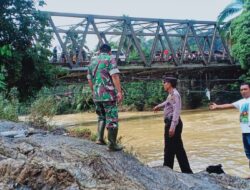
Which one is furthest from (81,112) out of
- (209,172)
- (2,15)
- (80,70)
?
(209,172)

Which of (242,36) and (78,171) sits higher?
(242,36)

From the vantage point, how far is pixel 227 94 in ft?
90.5

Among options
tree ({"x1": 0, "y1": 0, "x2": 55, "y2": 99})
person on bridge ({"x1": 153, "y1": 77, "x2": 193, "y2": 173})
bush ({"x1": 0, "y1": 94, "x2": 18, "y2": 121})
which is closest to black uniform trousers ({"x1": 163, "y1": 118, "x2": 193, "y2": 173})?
person on bridge ({"x1": 153, "y1": 77, "x2": 193, "y2": 173})

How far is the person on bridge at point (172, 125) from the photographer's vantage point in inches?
187

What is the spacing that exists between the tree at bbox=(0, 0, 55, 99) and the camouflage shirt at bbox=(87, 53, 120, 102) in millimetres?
7166

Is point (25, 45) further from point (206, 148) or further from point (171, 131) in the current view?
point (171, 131)

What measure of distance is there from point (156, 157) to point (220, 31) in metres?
19.2

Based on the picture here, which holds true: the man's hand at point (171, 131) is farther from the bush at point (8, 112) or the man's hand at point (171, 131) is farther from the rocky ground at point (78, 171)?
the bush at point (8, 112)

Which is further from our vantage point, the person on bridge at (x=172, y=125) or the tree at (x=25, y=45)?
the tree at (x=25, y=45)

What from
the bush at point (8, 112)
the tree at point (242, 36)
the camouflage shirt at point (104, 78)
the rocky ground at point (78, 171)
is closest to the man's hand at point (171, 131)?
the rocky ground at point (78, 171)

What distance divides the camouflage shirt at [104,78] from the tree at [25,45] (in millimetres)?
7166

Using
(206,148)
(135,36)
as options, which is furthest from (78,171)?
(135,36)

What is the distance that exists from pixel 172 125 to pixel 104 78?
3.62 feet

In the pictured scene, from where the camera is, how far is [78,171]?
341cm
